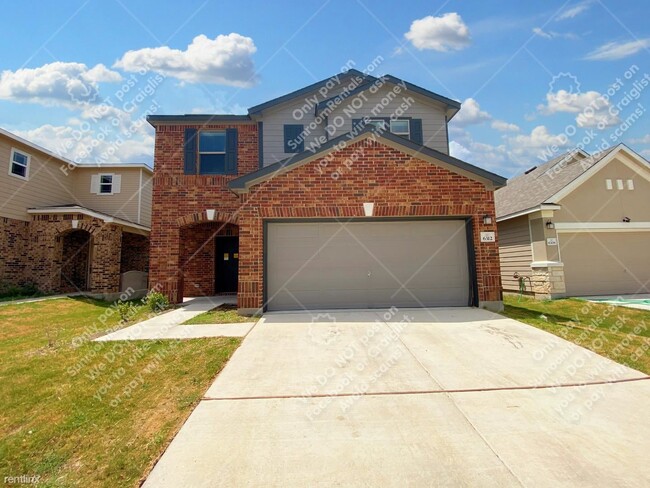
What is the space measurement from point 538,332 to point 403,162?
5190mm

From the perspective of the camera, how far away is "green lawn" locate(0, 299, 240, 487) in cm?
298

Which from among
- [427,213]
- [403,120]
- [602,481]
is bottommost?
[602,481]

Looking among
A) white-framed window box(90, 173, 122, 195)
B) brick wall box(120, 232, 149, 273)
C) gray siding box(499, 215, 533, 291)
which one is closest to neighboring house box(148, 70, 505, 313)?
gray siding box(499, 215, 533, 291)

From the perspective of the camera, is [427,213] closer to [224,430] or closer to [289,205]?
[289,205]

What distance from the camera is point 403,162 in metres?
8.99

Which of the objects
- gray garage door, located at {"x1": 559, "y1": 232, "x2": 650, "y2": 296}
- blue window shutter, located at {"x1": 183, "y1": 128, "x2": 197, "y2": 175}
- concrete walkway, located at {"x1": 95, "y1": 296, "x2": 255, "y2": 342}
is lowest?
concrete walkway, located at {"x1": 95, "y1": 296, "x2": 255, "y2": 342}

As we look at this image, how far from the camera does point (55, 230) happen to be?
14.0 metres

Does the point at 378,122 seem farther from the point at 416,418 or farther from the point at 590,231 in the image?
the point at 416,418

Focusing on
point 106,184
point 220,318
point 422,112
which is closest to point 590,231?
point 422,112

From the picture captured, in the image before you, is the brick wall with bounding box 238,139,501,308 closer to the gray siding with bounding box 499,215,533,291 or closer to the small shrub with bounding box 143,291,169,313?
the small shrub with bounding box 143,291,169,313

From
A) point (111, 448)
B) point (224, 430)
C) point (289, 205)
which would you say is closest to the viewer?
point (111, 448)

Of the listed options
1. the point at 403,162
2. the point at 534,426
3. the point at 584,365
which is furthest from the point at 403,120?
the point at 534,426

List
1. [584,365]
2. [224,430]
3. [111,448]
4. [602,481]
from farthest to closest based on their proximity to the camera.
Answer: [584,365] < [224,430] < [111,448] < [602,481]

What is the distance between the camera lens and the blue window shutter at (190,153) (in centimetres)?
1200
